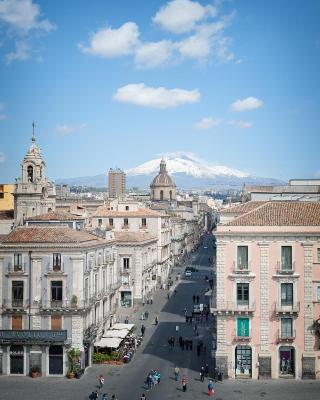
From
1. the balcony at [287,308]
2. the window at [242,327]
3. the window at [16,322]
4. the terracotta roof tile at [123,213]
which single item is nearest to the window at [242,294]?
the window at [242,327]

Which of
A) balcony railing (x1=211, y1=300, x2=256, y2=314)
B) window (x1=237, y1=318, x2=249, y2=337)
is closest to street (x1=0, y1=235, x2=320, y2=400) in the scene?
window (x1=237, y1=318, x2=249, y2=337)

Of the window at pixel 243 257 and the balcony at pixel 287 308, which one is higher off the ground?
the window at pixel 243 257

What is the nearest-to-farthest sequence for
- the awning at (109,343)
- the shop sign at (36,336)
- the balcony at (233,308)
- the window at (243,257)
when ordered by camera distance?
the balcony at (233,308), the window at (243,257), the shop sign at (36,336), the awning at (109,343)

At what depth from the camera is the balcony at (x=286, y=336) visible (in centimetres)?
5119

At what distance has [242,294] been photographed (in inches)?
2051

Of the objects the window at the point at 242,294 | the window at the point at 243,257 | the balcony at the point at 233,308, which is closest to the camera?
the balcony at the point at 233,308

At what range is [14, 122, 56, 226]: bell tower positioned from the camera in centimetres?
8962

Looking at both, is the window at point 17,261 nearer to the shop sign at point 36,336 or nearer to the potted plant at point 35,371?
the shop sign at point 36,336

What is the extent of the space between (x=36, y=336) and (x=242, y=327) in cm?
1648

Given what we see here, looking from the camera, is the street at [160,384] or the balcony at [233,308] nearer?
the street at [160,384]

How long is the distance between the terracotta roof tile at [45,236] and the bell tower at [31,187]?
29947mm

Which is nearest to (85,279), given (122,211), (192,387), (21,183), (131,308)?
(192,387)

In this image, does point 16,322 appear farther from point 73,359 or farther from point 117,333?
point 117,333

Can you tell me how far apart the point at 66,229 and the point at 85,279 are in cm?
619
